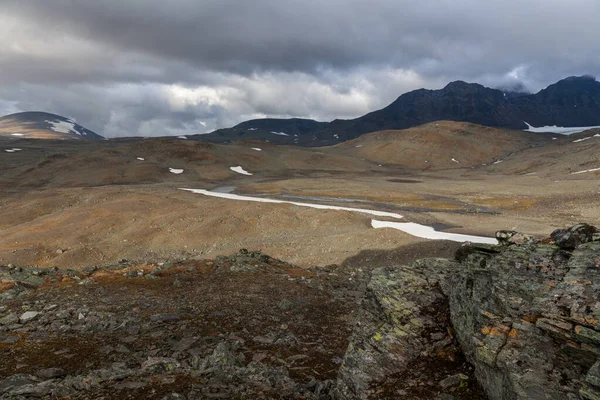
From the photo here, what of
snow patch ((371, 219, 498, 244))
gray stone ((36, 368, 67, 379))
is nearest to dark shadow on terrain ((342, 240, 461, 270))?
snow patch ((371, 219, 498, 244))

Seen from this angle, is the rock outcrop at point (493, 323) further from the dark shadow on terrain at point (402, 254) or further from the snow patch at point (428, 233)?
the snow patch at point (428, 233)

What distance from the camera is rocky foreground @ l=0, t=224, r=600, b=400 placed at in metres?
6.94

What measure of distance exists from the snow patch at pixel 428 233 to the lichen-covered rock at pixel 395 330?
102ft

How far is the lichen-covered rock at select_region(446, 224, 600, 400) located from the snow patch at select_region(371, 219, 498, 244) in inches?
1268

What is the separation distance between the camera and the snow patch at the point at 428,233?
4033 centimetres

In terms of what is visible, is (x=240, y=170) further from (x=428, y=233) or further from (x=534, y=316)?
(x=534, y=316)

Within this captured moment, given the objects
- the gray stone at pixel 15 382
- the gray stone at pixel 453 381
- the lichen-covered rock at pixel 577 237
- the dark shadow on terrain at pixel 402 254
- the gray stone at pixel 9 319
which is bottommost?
the dark shadow on terrain at pixel 402 254

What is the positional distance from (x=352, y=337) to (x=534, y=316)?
173 inches

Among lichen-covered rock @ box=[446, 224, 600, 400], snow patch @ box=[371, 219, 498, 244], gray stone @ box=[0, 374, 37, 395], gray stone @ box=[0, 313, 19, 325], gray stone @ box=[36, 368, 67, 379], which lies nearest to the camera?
lichen-covered rock @ box=[446, 224, 600, 400]

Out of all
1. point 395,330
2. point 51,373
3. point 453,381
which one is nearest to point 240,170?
point 51,373

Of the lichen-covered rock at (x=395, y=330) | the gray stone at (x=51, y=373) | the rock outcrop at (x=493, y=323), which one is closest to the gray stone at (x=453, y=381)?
the rock outcrop at (x=493, y=323)

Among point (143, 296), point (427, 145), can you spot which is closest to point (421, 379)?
point (143, 296)

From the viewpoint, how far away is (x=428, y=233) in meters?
44.8

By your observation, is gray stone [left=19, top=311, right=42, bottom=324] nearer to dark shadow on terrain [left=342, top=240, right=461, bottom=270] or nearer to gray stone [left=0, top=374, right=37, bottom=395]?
gray stone [left=0, top=374, right=37, bottom=395]
